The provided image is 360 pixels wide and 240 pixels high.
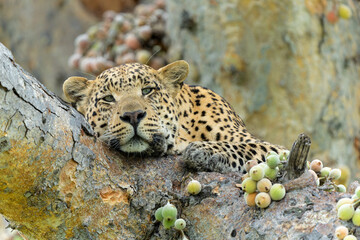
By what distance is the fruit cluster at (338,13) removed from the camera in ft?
46.8

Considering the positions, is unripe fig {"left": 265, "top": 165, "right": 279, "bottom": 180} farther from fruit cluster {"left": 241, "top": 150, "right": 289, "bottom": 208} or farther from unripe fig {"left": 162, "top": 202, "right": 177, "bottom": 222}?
unripe fig {"left": 162, "top": 202, "right": 177, "bottom": 222}

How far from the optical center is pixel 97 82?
26.9 feet

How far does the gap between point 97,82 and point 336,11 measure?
7873 mm

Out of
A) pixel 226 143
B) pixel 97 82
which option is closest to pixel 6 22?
pixel 97 82

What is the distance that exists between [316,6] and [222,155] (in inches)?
319

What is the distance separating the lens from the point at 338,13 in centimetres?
1444

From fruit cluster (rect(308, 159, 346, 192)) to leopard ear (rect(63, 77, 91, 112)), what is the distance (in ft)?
11.3

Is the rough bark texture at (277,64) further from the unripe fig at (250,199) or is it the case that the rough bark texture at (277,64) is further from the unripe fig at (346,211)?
the unripe fig at (346,211)

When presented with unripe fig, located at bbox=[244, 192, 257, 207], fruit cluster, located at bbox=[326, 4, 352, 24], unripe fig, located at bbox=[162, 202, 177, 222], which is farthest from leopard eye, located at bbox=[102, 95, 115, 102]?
fruit cluster, located at bbox=[326, 4, 352, 24]

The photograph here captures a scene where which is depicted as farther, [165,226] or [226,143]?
[226,143]

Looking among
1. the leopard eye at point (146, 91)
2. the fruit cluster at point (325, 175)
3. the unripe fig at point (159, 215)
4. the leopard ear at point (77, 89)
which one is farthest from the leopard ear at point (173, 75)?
the fruit cluster at point (325, 175)

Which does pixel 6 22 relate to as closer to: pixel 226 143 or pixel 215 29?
pixel 215 29

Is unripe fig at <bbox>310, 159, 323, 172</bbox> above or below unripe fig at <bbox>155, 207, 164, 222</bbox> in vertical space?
above

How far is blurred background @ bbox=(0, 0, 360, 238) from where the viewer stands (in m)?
13.9
